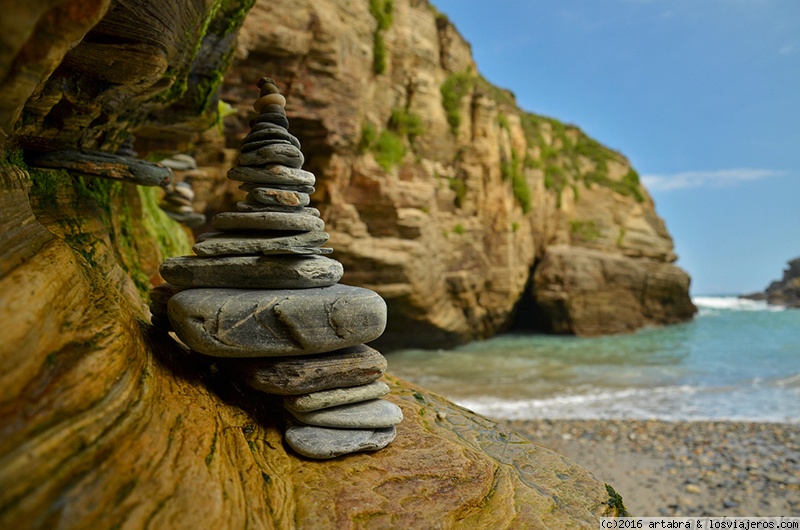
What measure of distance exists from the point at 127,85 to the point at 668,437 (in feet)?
31.7

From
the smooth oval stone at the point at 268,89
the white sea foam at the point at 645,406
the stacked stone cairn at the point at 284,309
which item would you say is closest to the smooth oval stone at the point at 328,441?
the stacked stone cairn at the point at 284,309

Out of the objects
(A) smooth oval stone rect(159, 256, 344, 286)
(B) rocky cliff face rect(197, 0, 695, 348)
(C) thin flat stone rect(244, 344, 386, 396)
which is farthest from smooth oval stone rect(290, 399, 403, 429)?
(B) rocky cliff face rect(197, 0, 695, 348)

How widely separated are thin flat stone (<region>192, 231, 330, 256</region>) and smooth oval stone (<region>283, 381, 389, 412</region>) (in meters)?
1.01

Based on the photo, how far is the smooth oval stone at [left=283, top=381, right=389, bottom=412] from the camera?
3.05 m

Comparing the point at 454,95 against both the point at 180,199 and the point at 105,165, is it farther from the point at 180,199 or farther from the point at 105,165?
the point at 105,165

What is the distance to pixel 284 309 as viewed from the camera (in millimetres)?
2984

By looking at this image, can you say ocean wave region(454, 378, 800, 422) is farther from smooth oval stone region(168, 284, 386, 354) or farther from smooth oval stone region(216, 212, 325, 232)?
smooth oval stone region(216, 212, 325, 232)

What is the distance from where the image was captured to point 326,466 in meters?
3.00

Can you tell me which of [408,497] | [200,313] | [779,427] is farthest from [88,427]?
[779,427]

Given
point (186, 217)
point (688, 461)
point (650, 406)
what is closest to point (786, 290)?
point (650, 406)

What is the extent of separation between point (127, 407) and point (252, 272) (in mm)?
1333

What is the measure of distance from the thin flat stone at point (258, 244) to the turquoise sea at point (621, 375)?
7934 mm

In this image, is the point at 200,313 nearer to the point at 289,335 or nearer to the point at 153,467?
the point at 289,335

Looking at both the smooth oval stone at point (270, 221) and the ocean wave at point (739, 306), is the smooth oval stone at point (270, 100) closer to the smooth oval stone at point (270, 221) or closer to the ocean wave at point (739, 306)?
the smooth oval stone at point (270, 221)
